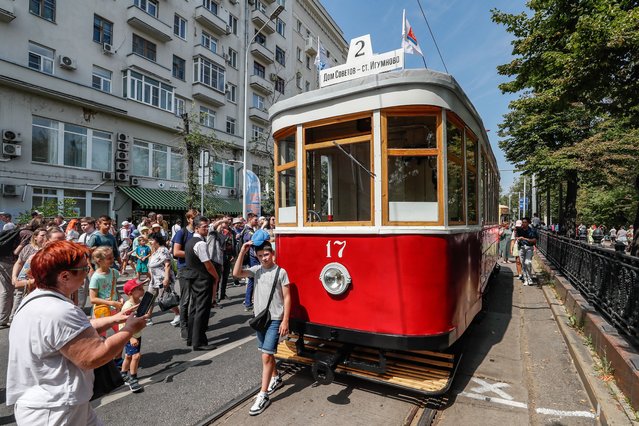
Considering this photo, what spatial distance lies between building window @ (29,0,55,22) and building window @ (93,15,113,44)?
1986mm

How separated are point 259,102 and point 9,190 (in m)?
19.4

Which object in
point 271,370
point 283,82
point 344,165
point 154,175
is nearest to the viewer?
point 271,370

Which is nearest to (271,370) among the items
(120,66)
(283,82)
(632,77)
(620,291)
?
(620,291)

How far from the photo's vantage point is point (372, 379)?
11.6 feet

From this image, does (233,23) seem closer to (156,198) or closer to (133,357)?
(156,198)

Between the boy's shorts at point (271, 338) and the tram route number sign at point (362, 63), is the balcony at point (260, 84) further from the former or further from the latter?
the boy's shorts at point (271, 338)

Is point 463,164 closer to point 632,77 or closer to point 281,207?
point 281,207

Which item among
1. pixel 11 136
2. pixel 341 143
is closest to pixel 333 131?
pixel 341 143

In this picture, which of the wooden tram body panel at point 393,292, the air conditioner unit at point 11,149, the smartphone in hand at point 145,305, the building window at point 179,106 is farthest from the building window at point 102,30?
the smartphone in hand at point 145,305

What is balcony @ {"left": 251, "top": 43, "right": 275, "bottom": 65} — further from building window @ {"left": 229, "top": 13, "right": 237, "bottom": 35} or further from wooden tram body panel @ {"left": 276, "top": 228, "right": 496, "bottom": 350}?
wooden tram body panel @ {"left": 276, "top": 228, "right": 496, "bottom": 350}

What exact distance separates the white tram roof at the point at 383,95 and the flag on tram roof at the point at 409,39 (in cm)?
152

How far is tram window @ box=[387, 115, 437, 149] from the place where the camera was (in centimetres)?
365

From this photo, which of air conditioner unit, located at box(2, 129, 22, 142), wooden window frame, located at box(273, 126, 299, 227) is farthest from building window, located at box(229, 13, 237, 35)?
wooden window frame, located at box(273, 126, 299, 227)

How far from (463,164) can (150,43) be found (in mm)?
22390
